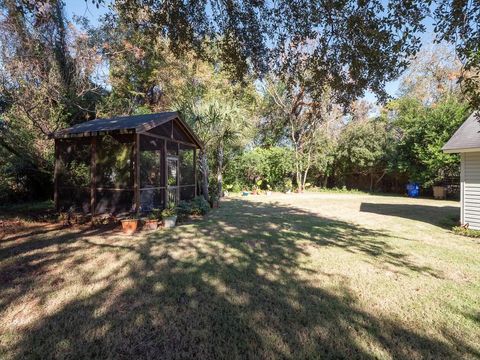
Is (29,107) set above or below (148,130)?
above

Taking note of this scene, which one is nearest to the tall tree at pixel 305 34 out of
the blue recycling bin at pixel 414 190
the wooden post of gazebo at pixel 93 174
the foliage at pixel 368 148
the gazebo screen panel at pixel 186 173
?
the wooden post of gazebo at pixel 93 174

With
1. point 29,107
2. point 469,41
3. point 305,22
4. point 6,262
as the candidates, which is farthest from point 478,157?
point 29,107

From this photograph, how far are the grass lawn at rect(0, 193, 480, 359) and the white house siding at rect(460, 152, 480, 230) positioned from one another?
1.79 meters

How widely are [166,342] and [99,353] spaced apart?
0.55 m

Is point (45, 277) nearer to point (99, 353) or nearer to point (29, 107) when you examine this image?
point (99, 353)

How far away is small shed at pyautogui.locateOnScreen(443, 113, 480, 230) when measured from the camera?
25.0 feet

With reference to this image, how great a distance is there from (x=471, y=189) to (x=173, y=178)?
9756 millimetres

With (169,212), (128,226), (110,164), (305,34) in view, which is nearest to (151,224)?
(128,226)

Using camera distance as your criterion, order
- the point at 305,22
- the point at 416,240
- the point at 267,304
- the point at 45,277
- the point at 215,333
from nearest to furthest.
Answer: the point at 215,333
the point at 267,304
the point at 45,277
the point at 305,22
the point at 416,240

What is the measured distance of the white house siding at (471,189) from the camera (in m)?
7.63

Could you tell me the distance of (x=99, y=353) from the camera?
→ 7.98ft

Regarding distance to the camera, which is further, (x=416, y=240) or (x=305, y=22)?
(x=416, y=240)

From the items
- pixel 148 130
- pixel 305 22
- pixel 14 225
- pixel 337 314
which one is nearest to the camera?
pixel 337 314

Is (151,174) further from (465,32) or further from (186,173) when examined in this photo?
(465,32)
